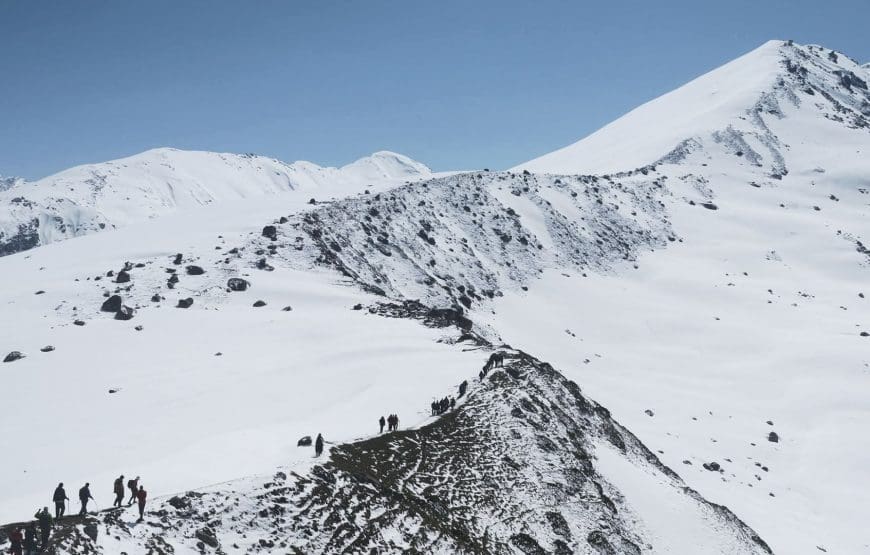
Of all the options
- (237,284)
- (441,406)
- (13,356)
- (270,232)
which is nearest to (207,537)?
(441,406)

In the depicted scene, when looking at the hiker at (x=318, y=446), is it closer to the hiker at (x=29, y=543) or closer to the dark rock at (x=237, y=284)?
the hiker at (x=29, y=543)

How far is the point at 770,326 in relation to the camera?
284 feet

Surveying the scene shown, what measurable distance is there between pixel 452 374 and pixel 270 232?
132 feet

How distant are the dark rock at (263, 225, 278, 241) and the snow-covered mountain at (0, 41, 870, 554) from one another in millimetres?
935

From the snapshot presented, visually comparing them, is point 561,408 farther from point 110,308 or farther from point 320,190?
point 320,190

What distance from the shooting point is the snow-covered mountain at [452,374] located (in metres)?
26.8

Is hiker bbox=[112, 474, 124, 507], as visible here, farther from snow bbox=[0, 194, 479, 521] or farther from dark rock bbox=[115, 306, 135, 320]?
dark rock bbox=[115, 306, 135, 320]

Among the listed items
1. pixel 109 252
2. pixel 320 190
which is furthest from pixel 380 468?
pixel 320 190

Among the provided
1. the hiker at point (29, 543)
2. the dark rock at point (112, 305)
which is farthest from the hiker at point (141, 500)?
the dark rock at point (112, 305)

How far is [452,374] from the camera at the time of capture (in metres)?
41.2

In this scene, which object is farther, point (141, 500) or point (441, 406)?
point (441, 406)

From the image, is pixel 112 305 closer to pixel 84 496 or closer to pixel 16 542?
pixel 84 496

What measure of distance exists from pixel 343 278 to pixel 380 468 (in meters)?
40.9

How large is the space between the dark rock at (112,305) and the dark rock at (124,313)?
559 mm
